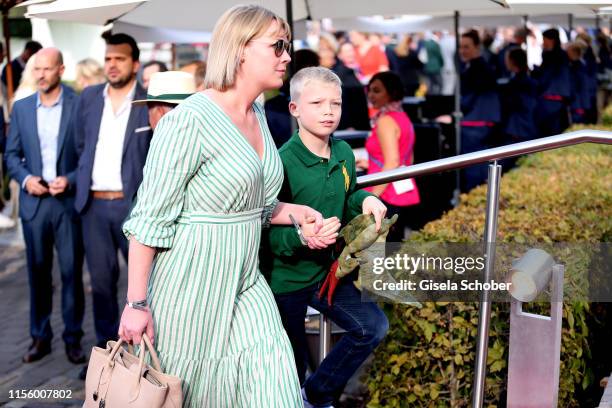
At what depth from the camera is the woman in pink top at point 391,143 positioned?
717 centimetres

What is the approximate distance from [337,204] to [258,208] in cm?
80

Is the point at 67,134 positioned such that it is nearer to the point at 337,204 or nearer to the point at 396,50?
the point at 337,204

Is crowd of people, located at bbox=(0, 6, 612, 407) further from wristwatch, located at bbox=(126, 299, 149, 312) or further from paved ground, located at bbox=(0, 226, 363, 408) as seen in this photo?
paved ground, located at bbox=(0, 226, 363, 408)

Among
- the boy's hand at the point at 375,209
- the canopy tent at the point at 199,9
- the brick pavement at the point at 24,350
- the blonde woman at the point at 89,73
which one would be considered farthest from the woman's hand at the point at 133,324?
the blonde woman at the point at 89,73

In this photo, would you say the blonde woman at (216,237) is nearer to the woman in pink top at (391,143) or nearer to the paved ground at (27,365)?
the paved ground at (27,365)

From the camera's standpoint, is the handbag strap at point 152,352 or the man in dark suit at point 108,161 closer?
the handbag strap at point 152,352

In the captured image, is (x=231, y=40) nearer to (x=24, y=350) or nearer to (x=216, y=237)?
(x=216, y=237)

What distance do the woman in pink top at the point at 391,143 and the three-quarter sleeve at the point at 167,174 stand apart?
3.76 metres

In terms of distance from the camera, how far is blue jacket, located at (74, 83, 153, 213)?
614 cm

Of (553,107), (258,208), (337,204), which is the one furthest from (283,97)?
(553,107)

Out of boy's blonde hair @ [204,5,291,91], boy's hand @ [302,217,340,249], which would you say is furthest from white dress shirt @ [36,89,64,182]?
boy's blonde hair @ [204,5,291,91]

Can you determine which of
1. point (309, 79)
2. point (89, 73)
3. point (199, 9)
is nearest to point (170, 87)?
point (309, 79)

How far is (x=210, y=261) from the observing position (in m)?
3.29

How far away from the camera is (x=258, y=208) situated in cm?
341
